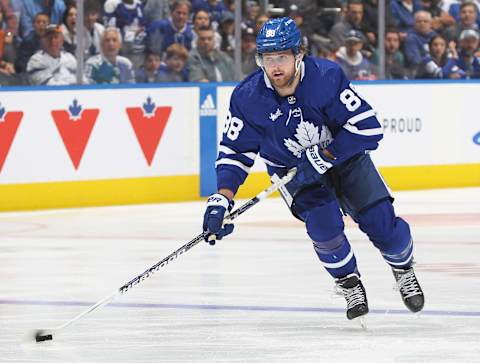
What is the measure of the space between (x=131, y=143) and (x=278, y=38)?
18.9ft

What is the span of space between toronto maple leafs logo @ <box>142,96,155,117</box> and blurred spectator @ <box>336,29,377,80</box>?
6.67ft

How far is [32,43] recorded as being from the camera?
10.7 meters

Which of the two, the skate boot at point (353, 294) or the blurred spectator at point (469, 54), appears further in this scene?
the blurred spectator at point (469, 54)

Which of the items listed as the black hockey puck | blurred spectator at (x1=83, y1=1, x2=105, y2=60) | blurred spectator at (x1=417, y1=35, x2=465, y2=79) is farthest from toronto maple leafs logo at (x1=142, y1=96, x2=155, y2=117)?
the black hockey puck

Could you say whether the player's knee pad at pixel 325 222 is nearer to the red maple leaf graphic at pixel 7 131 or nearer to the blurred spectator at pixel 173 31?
the red maple leaf graphic at pixel 7 131

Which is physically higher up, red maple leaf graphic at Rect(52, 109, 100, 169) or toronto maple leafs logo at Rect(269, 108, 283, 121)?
toronto maple leafs logo at Rect(269, 108, 283, 121)

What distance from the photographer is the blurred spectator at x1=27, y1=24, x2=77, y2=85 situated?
35.2ft

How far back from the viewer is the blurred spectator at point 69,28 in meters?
10.8

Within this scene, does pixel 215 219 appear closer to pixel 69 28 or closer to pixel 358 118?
pixel 358 118

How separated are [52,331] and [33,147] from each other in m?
5.23

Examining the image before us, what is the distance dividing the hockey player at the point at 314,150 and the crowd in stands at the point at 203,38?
4.94m

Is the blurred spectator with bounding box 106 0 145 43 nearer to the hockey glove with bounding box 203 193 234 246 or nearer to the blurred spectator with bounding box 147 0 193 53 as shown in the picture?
the blurred spectator with bounding box 147 0 193 53

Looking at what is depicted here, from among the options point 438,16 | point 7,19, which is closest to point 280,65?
point 7,19

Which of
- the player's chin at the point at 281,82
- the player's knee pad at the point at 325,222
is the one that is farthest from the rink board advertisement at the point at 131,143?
the player's chin at the point at 281,82
